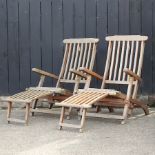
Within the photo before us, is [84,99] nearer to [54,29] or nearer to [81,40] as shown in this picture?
[81,40]

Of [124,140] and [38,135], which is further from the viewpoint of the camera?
[38,135]

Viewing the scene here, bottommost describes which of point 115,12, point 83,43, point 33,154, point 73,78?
point 33,154

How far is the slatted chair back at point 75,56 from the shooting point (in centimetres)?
710

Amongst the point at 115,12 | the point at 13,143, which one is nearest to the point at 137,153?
the point at 13,143

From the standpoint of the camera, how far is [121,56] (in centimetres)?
690

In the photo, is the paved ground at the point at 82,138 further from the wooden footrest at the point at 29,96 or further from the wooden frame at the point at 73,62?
the wooden frame at the point at 73,62

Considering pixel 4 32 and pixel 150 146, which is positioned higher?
pixel 4 32

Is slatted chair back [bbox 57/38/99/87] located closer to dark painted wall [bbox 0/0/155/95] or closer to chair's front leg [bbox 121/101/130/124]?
dark painted wall [bbox 0/0/155/95]

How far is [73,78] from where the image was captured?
23.5 feet

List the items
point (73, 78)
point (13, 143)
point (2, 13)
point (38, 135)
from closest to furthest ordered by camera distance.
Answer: point (13, 143) < point (38, 135) < point (73, 78) < point (2, 13)

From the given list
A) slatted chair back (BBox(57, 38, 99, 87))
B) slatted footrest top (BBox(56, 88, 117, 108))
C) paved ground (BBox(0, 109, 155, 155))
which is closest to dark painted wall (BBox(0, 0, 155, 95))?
slatted chair back (BBox(57, 38, 99, 87))

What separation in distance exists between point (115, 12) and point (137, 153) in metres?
3.31

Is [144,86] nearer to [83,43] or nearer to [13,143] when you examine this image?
[83,43]

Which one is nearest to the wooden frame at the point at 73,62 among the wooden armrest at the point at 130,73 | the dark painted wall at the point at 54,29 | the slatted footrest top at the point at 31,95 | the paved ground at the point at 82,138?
the slatted footrest top at the point at 31,95
